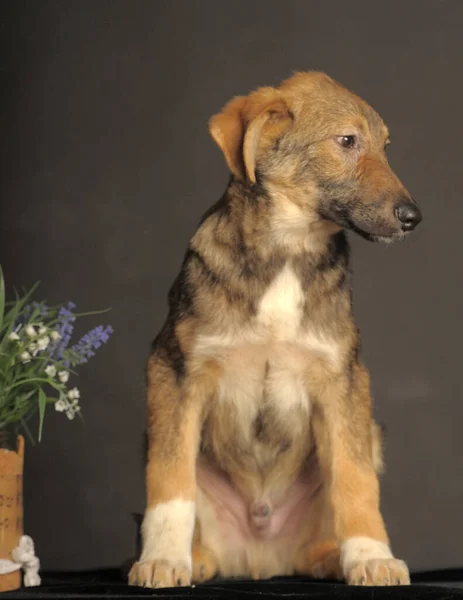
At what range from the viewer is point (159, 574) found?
2.78 metres

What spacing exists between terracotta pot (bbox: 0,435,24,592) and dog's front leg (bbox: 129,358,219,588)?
1.00ft

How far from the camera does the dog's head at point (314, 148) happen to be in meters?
3.01

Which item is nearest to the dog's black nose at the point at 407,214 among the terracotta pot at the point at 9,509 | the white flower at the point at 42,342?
the white flower at the point at 42,342

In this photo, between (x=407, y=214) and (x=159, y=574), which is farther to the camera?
(x=407, y=214)

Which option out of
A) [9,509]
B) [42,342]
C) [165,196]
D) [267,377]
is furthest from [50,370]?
[165,196]

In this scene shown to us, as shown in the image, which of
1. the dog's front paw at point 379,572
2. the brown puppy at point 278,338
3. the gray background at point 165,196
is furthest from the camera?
the gray background at point 165,196

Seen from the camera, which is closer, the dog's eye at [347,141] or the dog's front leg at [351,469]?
the dog's front leg at [351,469]

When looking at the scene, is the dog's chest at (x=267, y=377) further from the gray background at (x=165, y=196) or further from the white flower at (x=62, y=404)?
the gray background at (x=165, y=196)

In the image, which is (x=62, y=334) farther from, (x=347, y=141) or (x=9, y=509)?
(x=347, y=141)

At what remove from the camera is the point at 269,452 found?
Result: 320 centimetres

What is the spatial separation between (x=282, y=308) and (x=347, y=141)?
47 centimetres

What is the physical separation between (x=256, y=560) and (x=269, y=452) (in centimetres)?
32

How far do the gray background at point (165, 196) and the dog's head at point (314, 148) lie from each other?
1.30m

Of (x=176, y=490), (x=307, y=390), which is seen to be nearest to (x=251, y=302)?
(x=307, y=390)
